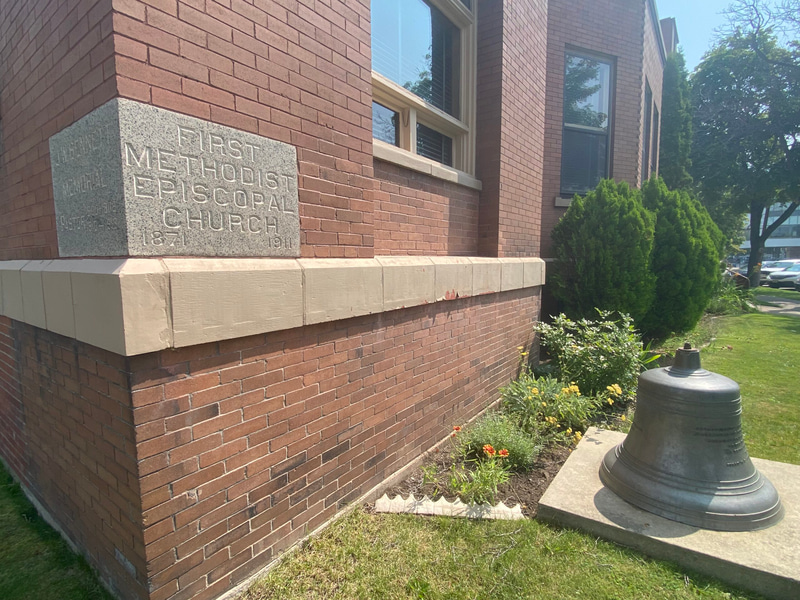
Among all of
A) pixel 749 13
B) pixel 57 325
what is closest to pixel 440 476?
pixel 57 325

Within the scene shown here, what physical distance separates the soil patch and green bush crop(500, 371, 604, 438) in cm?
39

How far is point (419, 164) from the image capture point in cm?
396

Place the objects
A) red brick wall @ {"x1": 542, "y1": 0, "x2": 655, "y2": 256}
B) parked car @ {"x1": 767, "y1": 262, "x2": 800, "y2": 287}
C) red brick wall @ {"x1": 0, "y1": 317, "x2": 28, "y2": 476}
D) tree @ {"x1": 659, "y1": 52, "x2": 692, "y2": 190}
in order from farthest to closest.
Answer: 1. parked car @ {"x1": 767, "y1": 262, "x2": 800, "y2": 287}
2. tree @ {"x1": 659, "y1": 52, "x2": 692, "y2": 190}
3. red brick wall @ {"x1": 542, "y1": 0, "x2": 655, "y2": 256}
4. red brick wall @ {"x1": 0, "y1": 317, "x2": 28, "y2": 476}

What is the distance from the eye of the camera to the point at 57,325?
228cm

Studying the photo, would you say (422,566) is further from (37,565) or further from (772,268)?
(772,268)

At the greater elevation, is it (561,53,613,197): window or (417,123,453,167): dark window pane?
(561,53,613,197): window

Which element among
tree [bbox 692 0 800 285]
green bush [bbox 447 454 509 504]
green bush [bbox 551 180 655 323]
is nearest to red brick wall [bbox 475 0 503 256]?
green bush [bbox 551 180 655 323]

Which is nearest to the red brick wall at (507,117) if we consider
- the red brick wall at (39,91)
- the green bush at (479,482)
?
the green bush at (479,482)

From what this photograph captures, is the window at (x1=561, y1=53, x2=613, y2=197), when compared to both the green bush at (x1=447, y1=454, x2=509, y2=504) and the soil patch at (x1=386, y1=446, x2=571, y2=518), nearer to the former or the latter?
the soil patch at (x1=386, y1=446, x2=571, y2=518)

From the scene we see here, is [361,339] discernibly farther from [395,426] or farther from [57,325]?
[57,325]

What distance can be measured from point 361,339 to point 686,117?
782 inches

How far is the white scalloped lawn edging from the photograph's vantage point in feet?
9.87

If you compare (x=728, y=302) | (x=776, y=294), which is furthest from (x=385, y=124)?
(x=776, y=294)

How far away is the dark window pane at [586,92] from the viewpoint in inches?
305
